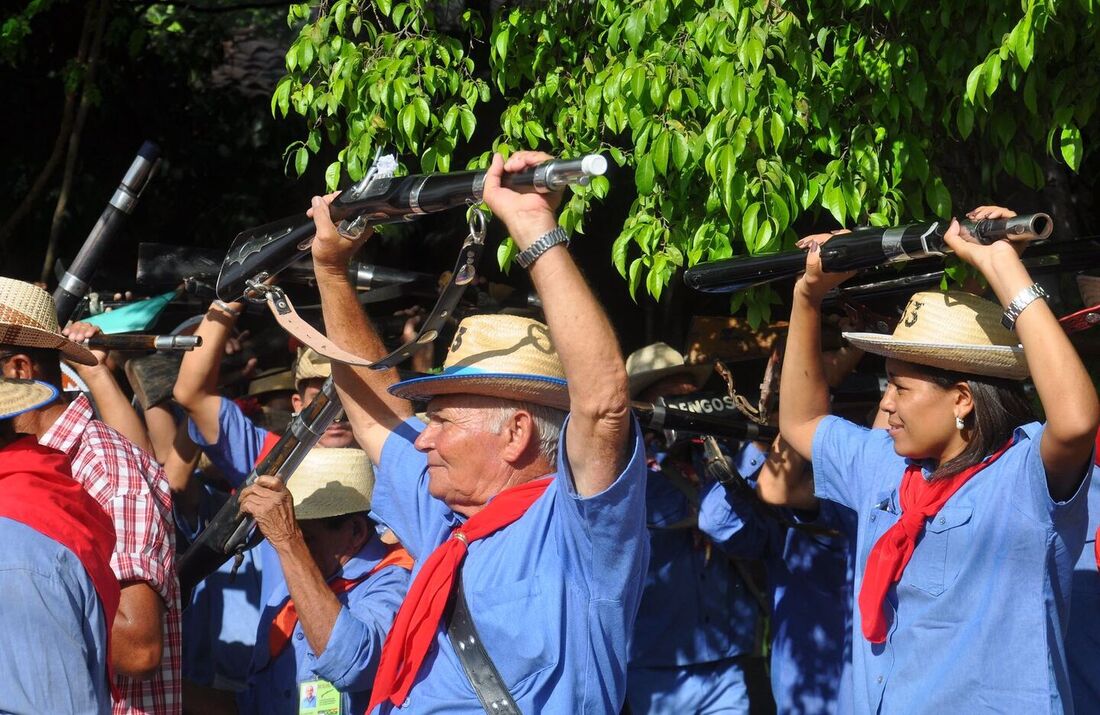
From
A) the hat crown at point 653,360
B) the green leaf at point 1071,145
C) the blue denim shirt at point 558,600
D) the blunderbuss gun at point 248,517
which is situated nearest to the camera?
the blue denim shirt at point 558,600

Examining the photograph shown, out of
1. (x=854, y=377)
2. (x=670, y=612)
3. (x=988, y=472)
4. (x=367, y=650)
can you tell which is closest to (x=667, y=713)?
(x=670, y=612)

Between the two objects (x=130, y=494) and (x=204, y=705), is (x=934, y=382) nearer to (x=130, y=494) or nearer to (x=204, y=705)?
(x=130, y=494)

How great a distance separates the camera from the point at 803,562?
16.4 ft

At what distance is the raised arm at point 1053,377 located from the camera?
272cm

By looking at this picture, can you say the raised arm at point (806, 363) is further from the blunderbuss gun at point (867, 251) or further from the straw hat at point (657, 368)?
the straw hat at point (657, 368)

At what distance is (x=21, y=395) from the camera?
314 cm

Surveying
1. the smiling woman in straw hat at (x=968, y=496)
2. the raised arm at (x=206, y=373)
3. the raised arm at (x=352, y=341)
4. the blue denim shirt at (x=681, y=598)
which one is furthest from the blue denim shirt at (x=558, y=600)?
the blue denim shirt at (x=681, y=598)

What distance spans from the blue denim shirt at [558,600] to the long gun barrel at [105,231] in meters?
2.24

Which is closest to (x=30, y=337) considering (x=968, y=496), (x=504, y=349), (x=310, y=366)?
(x=504, y=349)

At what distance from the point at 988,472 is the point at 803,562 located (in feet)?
6.34

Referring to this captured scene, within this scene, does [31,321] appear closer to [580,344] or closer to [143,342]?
[143,342]

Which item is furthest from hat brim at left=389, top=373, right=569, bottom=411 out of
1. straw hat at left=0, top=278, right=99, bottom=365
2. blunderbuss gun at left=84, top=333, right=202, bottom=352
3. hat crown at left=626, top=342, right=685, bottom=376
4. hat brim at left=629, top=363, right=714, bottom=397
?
hat crown at left=626, top=342, right=685, bottom=376

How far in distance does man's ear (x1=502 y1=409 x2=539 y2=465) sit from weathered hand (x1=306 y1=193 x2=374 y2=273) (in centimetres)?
61

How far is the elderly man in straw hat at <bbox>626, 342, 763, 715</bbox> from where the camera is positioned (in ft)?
16.5
